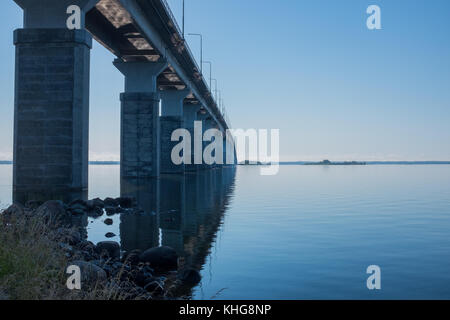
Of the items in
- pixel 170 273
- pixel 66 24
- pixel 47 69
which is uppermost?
pixel 66 24

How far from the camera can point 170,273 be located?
28.5 ft

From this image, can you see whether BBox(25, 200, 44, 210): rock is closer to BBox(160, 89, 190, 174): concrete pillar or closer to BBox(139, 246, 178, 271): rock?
BBox(139, 246, 178, 271): rock

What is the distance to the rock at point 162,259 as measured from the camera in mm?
9109

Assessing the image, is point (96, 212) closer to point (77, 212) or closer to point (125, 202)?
point (77, 212)

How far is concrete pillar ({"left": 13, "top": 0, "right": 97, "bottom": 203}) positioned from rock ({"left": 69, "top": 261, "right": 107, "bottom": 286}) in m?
15.9

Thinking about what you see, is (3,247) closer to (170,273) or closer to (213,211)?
(170,273)

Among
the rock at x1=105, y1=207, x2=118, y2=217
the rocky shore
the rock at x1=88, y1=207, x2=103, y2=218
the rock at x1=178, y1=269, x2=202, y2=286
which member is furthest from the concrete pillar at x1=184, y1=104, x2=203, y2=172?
the rock at x1=178, y1=269, x2=202, y2=286

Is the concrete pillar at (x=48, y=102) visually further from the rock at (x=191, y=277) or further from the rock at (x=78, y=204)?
the rock at (x=191, y=277)

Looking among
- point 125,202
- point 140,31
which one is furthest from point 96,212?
point 140,31

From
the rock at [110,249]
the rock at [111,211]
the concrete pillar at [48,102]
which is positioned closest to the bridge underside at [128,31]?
the concrete pillar at [48,102]

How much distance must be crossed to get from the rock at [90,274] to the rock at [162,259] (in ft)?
6.66

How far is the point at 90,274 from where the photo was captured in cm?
702
